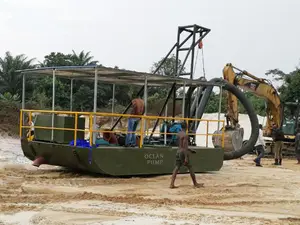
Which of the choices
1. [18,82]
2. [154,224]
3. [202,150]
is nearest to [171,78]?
[202,150]

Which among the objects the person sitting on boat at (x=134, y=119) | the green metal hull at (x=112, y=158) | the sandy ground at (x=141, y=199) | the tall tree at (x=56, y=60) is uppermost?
the tall tree at (x=56, y=60)

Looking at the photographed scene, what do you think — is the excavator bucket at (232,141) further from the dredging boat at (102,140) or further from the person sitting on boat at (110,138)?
the person sitting on boat at (110,138)

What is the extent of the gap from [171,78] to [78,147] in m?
3.42

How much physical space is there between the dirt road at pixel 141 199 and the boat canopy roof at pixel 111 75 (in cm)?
279

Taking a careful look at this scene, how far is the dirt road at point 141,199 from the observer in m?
8.23

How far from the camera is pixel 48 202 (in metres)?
9.49

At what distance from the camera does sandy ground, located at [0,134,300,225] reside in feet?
27.0

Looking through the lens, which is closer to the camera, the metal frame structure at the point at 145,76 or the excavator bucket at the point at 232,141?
the metal frame structure at the point at 145,76

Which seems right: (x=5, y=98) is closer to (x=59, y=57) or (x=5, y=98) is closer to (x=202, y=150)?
(x=59, y=57)

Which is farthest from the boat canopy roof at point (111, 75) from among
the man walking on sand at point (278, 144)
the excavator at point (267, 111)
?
the man walking on sand at point (278, 144)

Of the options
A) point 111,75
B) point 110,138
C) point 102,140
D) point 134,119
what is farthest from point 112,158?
point 111,75

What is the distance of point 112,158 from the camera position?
42.0 ft

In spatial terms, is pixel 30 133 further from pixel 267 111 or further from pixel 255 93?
pixel 267 111

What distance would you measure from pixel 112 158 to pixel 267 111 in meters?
13.7
